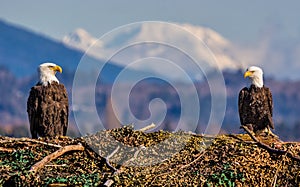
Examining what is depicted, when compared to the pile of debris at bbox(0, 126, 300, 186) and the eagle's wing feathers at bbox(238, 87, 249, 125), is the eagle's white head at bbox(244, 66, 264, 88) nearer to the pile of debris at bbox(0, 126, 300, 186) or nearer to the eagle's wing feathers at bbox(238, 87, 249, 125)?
the eagle's wing feathers at bbox(238, 87, 249, 125)

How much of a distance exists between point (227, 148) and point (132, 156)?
112 cm

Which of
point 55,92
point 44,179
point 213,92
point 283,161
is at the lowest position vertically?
point 44,179

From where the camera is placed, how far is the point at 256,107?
14.6 meters

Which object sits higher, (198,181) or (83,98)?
(83,98)

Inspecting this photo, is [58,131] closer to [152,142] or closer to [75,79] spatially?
[75,79]

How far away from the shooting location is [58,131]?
14.2 m

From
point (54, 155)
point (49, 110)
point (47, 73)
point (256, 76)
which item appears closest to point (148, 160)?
point (54, 155)

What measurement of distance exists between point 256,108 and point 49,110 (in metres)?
3.47

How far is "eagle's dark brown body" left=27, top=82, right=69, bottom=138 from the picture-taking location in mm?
14102

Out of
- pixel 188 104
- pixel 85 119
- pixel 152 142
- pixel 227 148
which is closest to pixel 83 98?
pixel 85 119

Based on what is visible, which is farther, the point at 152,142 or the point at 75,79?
the point at 75,79

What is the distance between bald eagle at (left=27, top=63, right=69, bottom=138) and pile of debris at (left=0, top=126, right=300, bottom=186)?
130 inches

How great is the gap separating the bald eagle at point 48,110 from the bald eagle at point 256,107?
3.01 meters

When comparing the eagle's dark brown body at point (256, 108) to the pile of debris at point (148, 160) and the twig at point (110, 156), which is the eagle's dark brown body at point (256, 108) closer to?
the pile of debris at point (148, 160)
